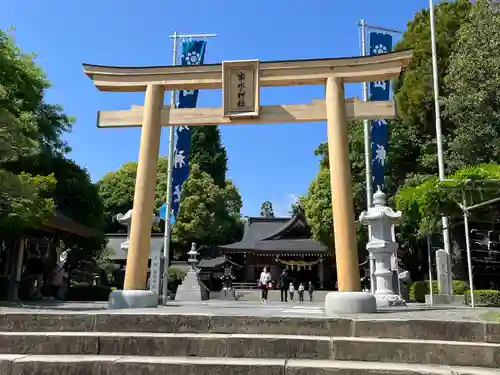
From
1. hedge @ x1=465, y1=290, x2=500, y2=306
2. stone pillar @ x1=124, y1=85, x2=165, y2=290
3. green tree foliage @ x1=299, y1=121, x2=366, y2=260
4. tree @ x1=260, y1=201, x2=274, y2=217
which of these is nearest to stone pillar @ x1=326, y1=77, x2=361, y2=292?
stone pillar @ x1=124, y1=85, x2=165, y2=290

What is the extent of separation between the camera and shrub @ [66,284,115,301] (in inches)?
734

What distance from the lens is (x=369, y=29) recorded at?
1581cm

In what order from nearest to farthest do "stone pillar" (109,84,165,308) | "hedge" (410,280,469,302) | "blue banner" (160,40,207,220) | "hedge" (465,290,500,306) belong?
"stone pillar" (109,84,165,308)
"hedge" (465,290,500,306)
"blue banner" (160,40,207,220)
"hedge" (410,280,469,302)

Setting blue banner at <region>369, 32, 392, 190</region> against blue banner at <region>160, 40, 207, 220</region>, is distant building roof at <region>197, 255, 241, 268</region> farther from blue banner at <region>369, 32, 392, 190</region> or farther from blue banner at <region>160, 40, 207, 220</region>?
blue banner at <region>369, 32, 392, 190</region>

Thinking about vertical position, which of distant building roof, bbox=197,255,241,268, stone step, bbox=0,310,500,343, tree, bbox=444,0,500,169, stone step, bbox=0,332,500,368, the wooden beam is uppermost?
tree, bbox=444,0,500,169

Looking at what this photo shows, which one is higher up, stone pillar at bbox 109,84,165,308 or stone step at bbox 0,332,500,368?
stone pillar at bbox 109,84,165,308

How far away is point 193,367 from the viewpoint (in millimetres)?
4328

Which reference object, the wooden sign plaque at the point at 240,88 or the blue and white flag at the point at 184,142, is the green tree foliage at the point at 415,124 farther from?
the wooden sign plaque at the point at 240,88

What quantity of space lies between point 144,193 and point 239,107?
8.56ft

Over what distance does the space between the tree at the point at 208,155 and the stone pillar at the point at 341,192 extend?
3680 cm

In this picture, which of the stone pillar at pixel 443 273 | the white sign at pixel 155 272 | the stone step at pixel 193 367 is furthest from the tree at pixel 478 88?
the stone step at pixel 193 367

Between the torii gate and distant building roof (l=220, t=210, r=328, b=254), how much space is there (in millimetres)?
24608

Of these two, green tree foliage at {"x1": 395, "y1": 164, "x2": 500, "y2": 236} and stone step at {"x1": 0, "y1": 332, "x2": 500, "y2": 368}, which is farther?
green tree foliage at {"x1": 395, "y1": 164, "x2": 500, "y2": 236}

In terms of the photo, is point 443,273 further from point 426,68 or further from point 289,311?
point 426,68
